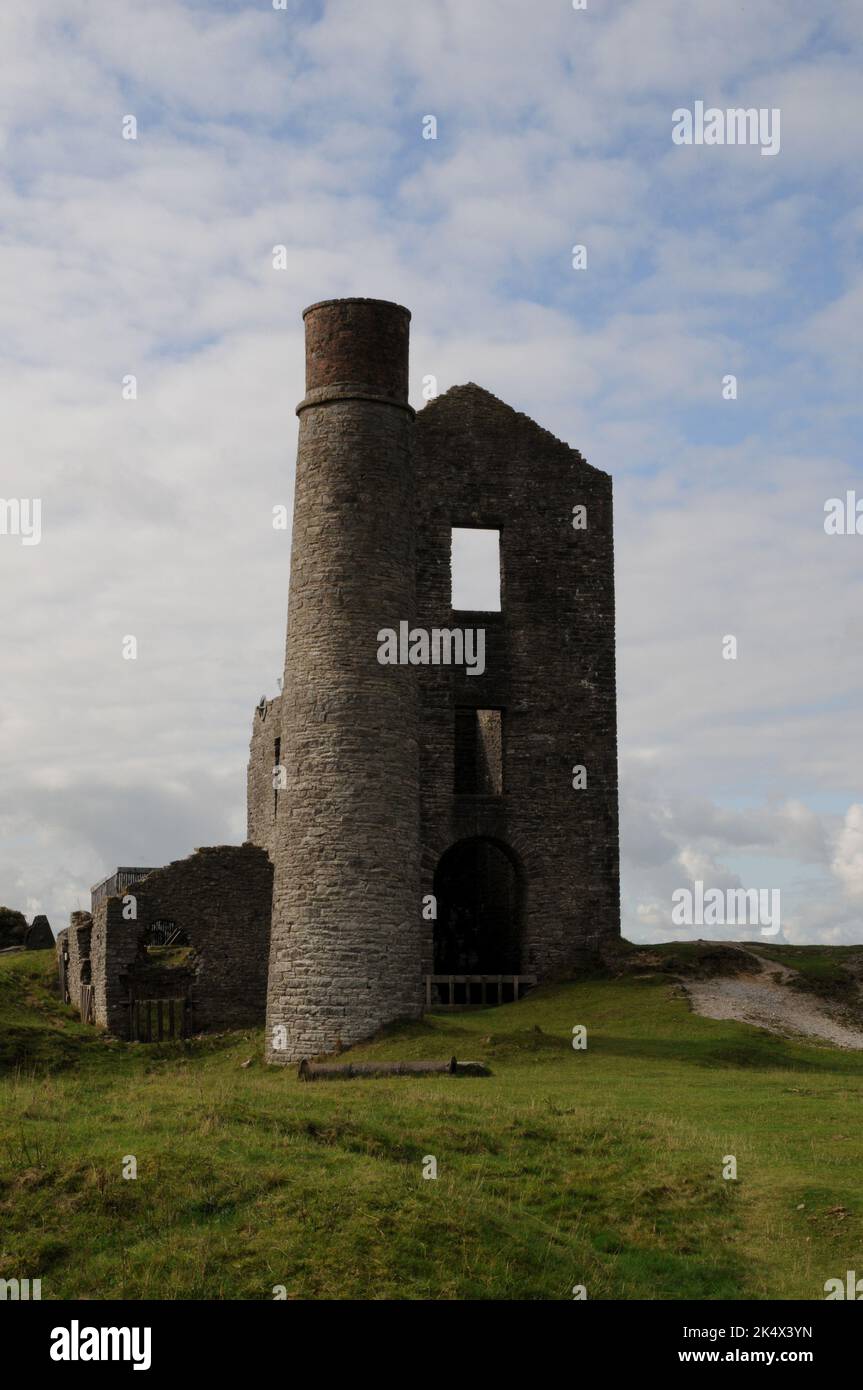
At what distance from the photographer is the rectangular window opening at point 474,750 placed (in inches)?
1654

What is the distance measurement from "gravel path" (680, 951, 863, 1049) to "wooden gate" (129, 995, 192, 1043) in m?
10.8

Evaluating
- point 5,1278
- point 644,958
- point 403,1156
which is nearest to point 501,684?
point 644,958

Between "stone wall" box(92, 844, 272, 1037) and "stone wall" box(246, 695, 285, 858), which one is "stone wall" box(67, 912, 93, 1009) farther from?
"stone wall" box(246, 695, 285, 858)

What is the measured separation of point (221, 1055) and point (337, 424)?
1208 centimetres

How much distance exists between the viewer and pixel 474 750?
140 feet

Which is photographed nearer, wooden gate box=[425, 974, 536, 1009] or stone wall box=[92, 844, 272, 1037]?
stone wall box=[92, 844, 272, 1037]

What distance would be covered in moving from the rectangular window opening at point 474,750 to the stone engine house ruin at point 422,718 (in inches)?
2.4

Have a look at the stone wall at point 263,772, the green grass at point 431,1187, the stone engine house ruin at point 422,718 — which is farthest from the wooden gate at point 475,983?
the green grass at point 431,1187

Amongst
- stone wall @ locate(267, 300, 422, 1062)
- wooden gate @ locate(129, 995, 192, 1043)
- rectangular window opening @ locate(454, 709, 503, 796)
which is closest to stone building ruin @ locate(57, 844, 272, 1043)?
wooden gate @ locate(129, 995, 192, 1043)

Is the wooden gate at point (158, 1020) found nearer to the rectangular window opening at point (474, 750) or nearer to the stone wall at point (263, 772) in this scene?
the stone wall at point (263, 772)

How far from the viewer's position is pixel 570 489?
3959 centimetres

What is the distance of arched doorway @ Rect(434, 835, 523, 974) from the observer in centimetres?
3928

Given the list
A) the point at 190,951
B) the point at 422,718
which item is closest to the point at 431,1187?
the point at 190,951
